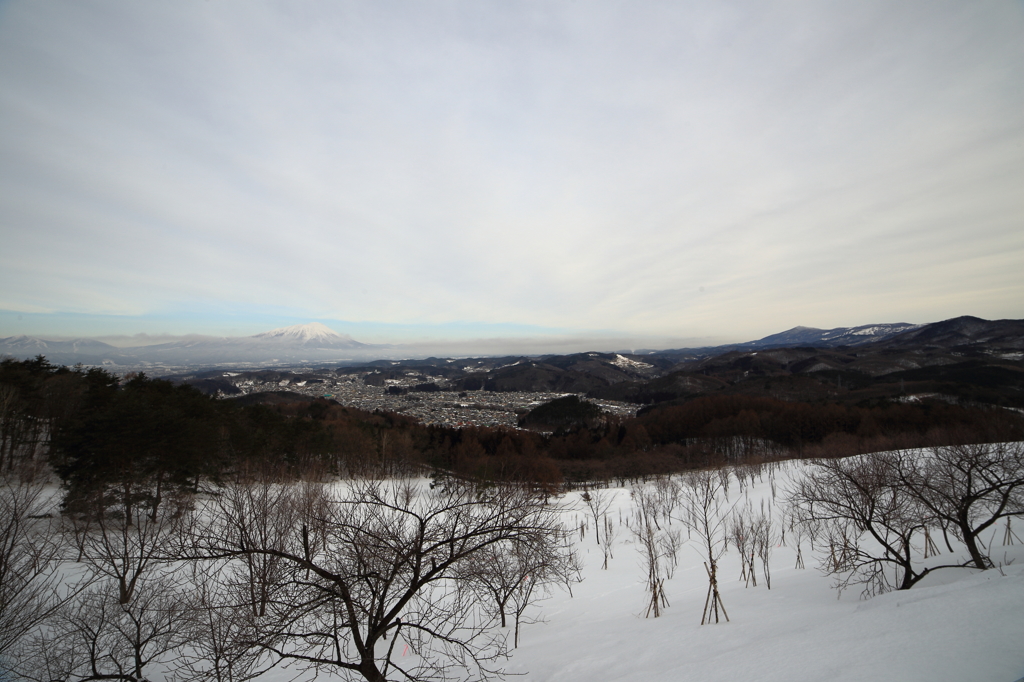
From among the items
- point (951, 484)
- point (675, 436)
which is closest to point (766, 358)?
point (675, 436)

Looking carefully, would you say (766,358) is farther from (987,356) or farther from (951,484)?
(951,484)

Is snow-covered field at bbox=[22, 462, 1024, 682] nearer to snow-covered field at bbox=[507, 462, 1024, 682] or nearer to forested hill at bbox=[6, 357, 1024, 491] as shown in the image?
snow-covered field at bbox=[507, 462, 1024, 682]

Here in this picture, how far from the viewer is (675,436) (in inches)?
3300

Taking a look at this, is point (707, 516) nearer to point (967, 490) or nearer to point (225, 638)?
point (967, 490)

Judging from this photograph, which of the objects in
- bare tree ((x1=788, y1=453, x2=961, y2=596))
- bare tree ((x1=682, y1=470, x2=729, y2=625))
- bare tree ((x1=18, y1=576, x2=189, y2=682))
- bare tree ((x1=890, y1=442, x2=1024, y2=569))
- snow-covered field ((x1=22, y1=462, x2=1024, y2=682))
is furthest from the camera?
bare tree ((x1=682, y1=470, x2=729, y2=625))

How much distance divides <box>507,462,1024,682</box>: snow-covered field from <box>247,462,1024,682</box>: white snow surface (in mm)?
29

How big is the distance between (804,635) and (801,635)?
0.10m

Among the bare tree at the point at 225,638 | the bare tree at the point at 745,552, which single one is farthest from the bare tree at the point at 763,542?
the bare tree at the point at 225,638

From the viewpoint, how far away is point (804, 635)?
28.0 feet

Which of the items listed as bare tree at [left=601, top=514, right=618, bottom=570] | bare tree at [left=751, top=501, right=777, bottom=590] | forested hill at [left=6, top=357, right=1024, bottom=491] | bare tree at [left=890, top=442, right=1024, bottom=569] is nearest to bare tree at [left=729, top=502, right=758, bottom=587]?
bare tree at [left=751, top=501, right=777, bottom=590]

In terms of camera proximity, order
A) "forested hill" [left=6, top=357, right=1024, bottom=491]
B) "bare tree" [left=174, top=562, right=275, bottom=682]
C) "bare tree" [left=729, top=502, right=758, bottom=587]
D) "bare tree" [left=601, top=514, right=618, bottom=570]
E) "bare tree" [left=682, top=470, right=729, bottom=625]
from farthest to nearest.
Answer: "bare tree" [left=601, top=514, right=618, bottom=570], "forested hill" [left=6, top=357, right=1024, bottom=491], "bare tree" [left=729, top=502, right=758, bottom=587], "bare tree" [left=682, top=470, right=729, bottom=625], "bare tree" [left=174, top=562, right=275, bottom=682]

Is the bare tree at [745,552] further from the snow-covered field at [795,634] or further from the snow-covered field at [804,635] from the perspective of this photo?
the snow-covered field at [804,635]

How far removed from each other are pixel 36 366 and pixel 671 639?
4959cm

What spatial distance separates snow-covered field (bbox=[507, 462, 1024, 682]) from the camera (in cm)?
604
